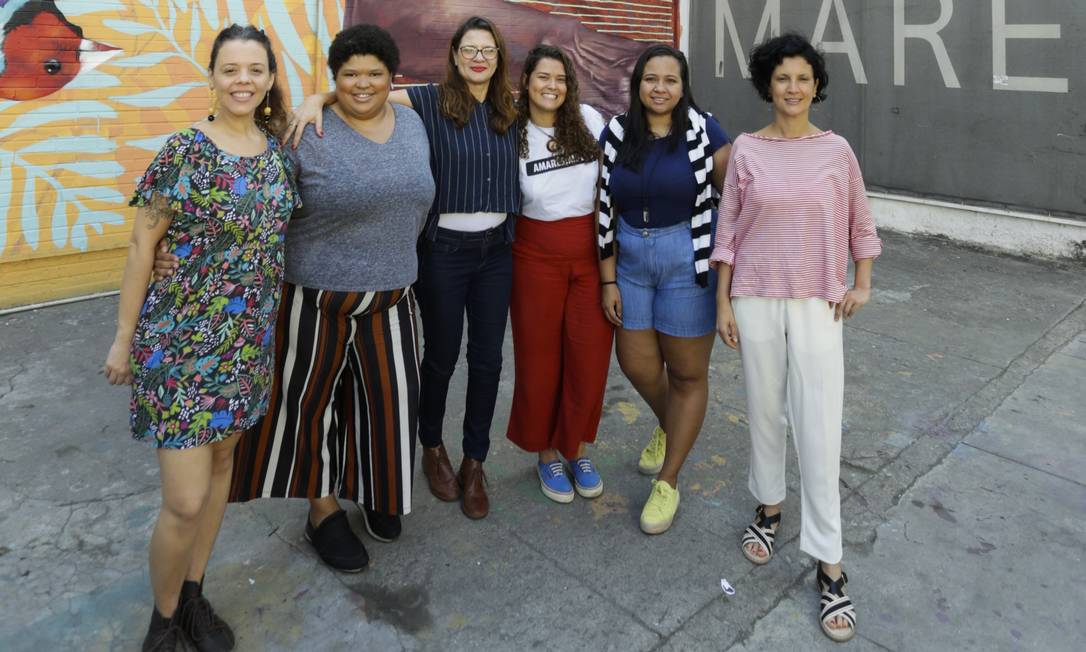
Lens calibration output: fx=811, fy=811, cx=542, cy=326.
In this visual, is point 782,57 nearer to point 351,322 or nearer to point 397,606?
point 351,322

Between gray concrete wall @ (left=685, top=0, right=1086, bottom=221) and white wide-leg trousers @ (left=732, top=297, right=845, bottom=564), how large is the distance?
5.60 m

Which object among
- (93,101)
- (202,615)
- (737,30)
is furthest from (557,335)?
(737,30)

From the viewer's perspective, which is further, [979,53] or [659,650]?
[979,53]

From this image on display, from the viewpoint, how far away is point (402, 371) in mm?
2799

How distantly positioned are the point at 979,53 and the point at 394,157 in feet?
21.4

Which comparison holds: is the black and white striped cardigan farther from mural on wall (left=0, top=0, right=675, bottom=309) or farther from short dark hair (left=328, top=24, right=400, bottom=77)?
mural on wall (left=0, top=0, right=675, bottom=309)

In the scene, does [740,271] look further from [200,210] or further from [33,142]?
[33,142]

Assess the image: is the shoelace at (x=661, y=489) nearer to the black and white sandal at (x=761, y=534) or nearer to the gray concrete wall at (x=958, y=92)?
the black and white sandal at (x=761, y=534)

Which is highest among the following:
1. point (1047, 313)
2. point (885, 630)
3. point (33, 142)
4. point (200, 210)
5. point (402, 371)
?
point (33, 142)

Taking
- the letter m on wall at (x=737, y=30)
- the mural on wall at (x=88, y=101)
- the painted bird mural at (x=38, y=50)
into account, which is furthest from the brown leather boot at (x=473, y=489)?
the letter m on wall at (x=737, y=30)

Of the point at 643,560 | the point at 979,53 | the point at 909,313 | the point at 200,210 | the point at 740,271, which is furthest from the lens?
the point at 979,53

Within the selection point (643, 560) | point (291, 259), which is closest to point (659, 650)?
point (643, 560)

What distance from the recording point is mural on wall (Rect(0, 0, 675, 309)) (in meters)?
5.19

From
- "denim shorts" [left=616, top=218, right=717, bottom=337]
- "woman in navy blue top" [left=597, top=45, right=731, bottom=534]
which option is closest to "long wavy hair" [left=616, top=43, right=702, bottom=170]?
"woman in navy blue top" [left=597, top=45, right=731, bottom=534]
